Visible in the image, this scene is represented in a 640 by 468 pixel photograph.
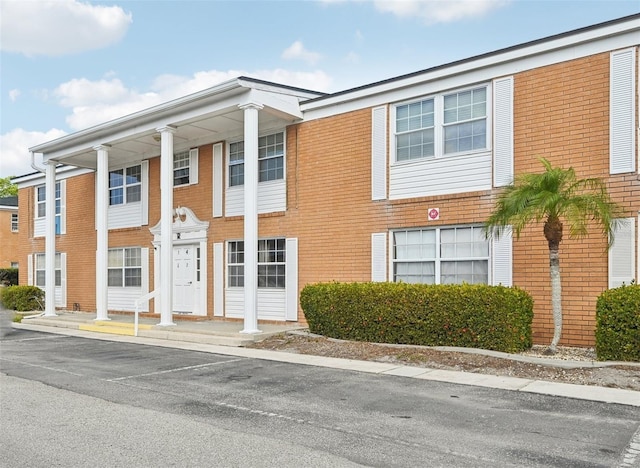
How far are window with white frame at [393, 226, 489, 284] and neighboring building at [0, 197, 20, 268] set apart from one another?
120ft

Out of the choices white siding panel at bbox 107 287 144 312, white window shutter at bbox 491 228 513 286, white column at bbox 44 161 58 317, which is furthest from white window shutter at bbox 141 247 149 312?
white window shutter at bbox 491 228 513 286

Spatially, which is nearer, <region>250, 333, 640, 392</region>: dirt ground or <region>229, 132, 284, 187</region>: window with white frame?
<region>250, 333, 640, 392</region>: dirt ground

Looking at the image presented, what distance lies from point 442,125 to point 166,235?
7782mm

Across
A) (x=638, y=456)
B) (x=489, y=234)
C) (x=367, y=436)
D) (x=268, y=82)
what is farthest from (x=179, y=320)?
(x=638, y=456)

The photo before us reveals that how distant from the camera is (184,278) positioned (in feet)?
61.6

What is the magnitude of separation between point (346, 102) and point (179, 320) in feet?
26.8

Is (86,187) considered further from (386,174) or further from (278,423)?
(278,423)

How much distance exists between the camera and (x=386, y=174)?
1421 cm

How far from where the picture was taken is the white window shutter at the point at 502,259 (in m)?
12.2

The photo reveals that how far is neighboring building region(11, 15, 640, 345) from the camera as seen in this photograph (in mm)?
11305

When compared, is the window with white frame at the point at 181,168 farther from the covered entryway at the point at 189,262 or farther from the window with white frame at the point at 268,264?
the window with white frame at the point at 268,264

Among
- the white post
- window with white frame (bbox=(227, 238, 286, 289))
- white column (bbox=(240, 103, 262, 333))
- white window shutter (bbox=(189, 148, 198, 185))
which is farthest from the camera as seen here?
white window shutter (bbox=(189, 148, 198, 185))

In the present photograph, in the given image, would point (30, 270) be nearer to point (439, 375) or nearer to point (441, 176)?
point (441, 176)

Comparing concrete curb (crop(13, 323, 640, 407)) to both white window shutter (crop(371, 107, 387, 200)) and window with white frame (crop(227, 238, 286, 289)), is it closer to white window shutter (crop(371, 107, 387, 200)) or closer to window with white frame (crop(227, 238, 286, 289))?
window with white frame (crop(227, 238, 286, 289))
